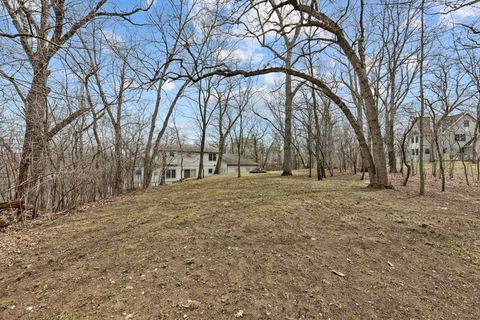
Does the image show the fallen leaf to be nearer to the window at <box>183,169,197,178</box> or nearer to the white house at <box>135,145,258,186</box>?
the white house at <box>135,145,258,186</box>

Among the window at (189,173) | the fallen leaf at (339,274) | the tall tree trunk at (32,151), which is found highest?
the tall tree trunk at (32,151)

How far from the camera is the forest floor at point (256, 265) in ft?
6.35

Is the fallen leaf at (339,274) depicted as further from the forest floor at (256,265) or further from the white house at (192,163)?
the white house at (192,163)

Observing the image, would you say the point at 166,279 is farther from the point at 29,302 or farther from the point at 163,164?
the point at 163,164

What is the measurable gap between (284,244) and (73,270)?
7.98 ft

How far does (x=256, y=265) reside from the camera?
2.52 metres

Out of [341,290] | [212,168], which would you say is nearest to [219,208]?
[341,290]

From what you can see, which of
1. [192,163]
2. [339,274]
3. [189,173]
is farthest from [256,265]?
[189,173]

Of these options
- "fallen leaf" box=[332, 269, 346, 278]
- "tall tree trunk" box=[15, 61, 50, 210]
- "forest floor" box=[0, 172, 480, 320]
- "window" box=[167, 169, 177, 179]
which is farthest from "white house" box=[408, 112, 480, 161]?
"window" box=[167, 169, 177, 179]

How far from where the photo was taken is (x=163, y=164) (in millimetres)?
17188

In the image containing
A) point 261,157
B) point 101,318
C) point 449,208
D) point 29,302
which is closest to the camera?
point 101,318

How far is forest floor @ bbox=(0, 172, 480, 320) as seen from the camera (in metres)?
1.94

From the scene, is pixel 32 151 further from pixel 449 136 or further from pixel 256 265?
pixel 449 136

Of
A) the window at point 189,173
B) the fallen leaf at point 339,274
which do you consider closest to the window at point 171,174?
the window at point 189,173
